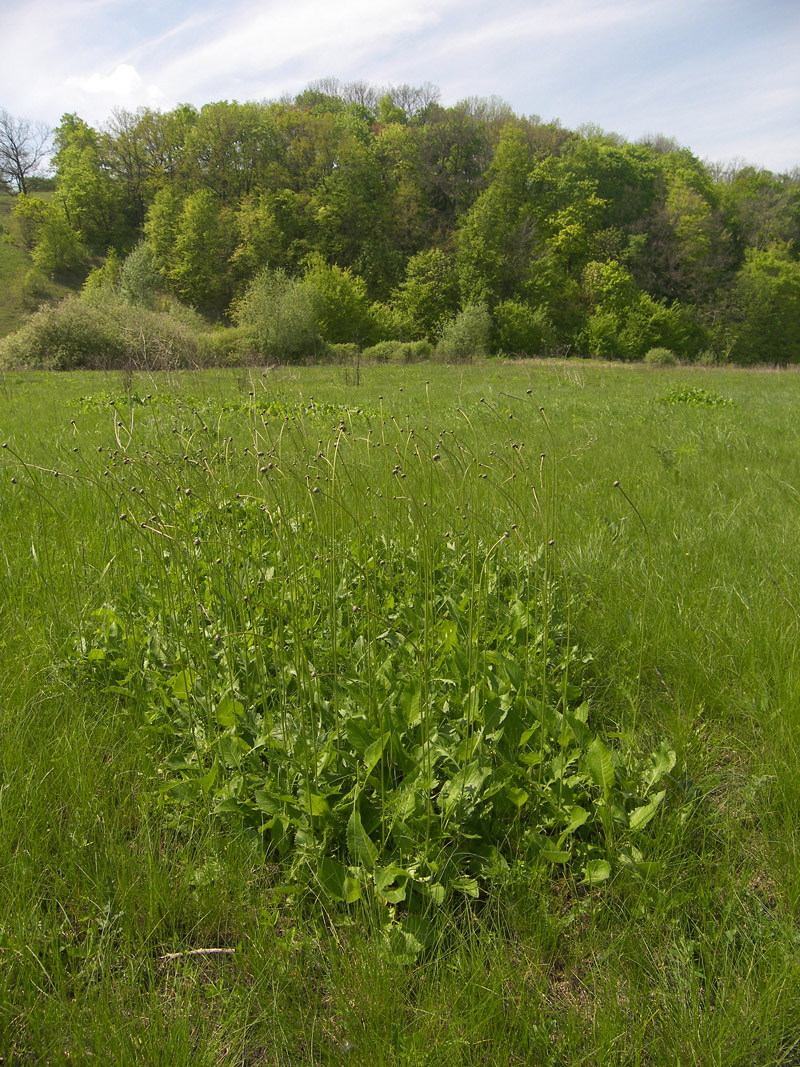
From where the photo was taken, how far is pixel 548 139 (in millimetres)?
64188

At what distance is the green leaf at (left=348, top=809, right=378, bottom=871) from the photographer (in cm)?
158

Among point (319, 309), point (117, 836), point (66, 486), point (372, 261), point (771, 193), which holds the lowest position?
point (117, 836)

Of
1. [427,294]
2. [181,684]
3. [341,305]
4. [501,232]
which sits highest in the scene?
[501,232]

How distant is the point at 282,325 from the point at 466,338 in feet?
38.1

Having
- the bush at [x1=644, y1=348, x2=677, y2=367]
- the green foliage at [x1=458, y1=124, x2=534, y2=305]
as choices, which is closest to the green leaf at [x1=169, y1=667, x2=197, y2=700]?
the bush at [x1=644, y1=348, x2=677, y2=367]

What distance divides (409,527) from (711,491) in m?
2.69

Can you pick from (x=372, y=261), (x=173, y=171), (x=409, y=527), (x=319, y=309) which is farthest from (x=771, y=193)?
(x=409, y=527)

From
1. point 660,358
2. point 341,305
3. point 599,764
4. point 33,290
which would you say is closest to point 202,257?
point 33,290

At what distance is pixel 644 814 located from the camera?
1.71 m

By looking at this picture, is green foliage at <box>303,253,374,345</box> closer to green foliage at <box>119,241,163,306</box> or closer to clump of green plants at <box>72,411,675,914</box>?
green foliage at <box>119,241,163,306</box>

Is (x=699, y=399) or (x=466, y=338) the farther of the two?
(x=466, y=338)

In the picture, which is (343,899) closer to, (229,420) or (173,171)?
(229,420)

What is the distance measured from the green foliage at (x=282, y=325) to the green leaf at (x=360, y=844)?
2981cm

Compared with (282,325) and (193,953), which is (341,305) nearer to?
(282,325)
